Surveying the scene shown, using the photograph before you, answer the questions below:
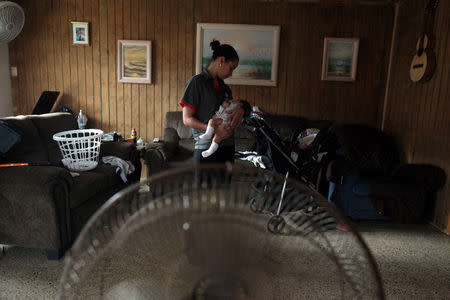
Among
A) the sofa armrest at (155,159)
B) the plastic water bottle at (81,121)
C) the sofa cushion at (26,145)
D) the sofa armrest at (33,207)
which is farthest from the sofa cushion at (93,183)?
the plastic water bottle at (81,121)

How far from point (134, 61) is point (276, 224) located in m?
4.02

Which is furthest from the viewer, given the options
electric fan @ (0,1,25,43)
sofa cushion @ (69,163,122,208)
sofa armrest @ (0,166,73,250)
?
electric fan @ (0,1,25,43)

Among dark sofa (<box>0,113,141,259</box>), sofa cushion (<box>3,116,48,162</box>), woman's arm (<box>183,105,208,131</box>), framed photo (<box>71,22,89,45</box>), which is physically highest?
framed photo (<box>71,22,89,45</box>)

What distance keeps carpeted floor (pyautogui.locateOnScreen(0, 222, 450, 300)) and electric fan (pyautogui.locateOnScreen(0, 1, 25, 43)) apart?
73.3 inches

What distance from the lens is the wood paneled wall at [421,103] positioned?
2.92 m

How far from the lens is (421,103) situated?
3291mm

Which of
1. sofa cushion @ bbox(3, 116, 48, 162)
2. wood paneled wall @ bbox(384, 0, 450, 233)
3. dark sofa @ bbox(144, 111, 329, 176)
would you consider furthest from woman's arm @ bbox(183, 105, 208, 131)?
wood paneled wall @ bbox(384, 0, 450, 233)

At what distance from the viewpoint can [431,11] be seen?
3123 mm

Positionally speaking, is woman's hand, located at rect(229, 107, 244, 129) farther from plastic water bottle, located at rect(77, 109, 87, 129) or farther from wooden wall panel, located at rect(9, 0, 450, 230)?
plastic water bottle, located at rect(77, 109, 87, 129)

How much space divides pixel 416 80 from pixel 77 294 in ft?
11.7

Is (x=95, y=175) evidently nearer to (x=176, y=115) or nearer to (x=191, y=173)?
(x=176, y=115)

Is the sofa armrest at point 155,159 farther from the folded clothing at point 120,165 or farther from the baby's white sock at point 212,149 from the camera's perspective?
the baby's white sock at point 212,149

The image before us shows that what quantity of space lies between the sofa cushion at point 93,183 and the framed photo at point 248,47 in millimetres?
1905

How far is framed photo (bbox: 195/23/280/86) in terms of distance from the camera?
13.5 feet
